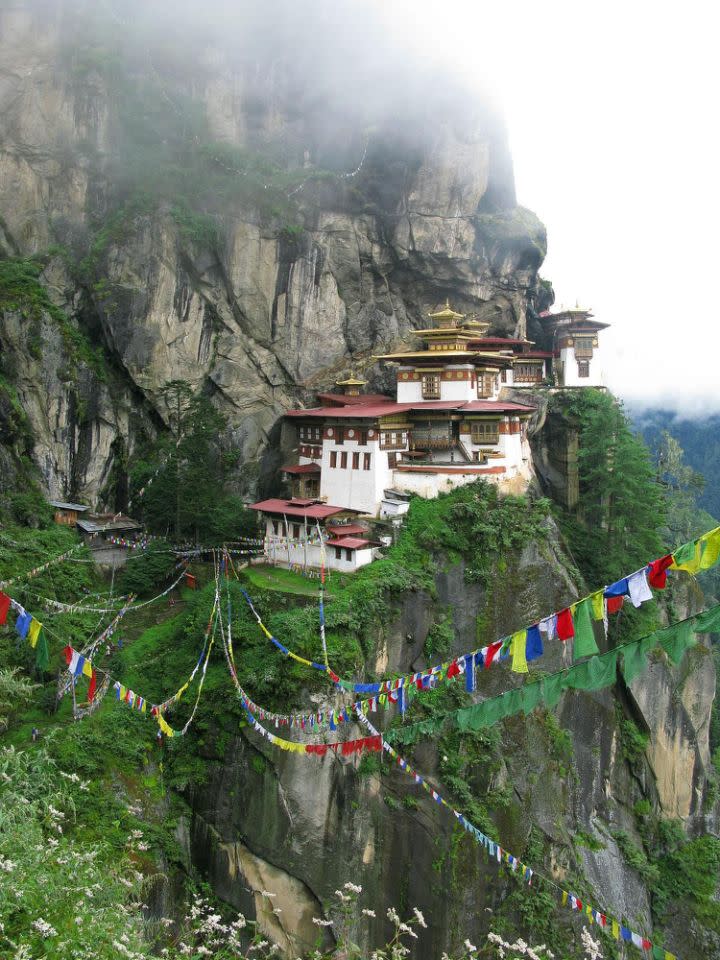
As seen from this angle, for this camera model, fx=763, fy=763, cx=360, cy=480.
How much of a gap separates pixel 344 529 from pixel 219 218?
17.6 m

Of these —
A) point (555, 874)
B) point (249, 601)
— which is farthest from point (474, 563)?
point (555, 874)

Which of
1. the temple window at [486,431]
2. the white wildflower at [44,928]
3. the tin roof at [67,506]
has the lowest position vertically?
the white wildflower at [44,928]

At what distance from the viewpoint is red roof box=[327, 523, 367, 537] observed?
29281 mm

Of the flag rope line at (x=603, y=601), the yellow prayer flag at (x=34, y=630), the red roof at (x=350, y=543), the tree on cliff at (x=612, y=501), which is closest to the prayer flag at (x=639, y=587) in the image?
the flag rope line at (x=603, y=601)

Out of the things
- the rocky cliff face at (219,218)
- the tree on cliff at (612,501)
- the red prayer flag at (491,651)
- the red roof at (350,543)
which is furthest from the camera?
the tree on cliff at (612,501)

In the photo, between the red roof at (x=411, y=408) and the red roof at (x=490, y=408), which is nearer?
the red roof at (x=411, y=408)

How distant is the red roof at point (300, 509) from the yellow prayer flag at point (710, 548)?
2175cm

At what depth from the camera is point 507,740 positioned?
86.6 ft

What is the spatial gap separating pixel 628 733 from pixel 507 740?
7.51 meters

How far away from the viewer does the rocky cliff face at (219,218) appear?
3522 centimetres

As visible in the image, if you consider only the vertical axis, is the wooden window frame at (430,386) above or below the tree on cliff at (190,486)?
above

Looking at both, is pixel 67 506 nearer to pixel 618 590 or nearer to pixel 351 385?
pixel 351 385

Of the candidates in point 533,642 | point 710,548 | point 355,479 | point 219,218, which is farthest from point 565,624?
point 219,218

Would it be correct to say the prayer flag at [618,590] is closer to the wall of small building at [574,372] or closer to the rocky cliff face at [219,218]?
the rocky cliff face at [219,218]
